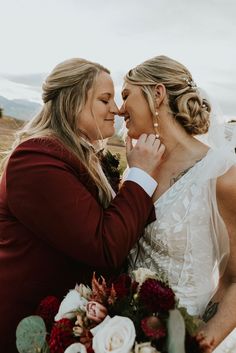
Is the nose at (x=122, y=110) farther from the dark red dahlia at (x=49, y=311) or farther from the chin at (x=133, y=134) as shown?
the dark red dahlia at (x=49, y=311)

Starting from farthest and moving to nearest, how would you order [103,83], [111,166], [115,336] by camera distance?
[111,166] → [103,83] → [115,336]

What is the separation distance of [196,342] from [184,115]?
2.26 meters

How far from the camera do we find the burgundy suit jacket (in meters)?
2.71

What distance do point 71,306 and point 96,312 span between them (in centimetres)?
23

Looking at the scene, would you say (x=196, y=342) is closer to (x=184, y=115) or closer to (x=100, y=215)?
(x=100, y=215)

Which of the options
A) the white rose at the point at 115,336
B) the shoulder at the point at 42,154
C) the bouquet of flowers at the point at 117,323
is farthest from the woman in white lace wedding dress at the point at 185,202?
the white rose at the point at 115,336

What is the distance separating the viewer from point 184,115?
380 centimetres

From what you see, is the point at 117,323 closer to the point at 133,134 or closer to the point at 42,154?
the point at 42,154

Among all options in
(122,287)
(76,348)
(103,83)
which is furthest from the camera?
(103,83)

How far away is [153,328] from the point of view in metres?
1.92

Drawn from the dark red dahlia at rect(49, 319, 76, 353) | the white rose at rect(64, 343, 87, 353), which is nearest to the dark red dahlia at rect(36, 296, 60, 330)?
the dark red dahlia at rect(49, 319, 76, 353)

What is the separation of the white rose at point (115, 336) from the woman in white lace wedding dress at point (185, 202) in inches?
46.1

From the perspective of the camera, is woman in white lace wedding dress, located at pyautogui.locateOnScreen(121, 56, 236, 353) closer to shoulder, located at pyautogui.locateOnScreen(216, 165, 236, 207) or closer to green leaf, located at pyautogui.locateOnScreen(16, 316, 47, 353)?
shoulder, located at pyautogui.locateOnScreen(216, 165, 236, 207)

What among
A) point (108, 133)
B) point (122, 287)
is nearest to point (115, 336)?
point (122, 287)
